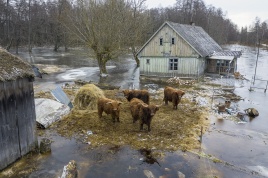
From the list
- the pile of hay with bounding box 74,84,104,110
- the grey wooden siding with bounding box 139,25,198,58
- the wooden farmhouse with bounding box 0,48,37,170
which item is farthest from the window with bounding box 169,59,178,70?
the wooden farmhouse with bounding box 0,48,37,170

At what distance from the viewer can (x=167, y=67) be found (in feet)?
87.3

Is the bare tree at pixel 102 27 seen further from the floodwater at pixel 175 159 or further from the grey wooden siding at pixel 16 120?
the grey wooden siding at pixel 16 120

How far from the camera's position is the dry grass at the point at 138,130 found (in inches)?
402

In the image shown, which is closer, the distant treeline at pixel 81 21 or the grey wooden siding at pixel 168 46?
the grey wooden siding at pixel 168 46

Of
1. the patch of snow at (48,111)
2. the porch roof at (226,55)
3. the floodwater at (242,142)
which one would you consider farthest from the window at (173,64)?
the patch of snow at (48,111)

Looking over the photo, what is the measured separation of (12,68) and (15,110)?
1450 mm

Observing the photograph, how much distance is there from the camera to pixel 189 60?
1003 inches

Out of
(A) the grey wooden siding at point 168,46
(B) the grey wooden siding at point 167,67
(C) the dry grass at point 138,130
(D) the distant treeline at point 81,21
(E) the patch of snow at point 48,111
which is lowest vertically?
(C) the dry grass at point 138,130

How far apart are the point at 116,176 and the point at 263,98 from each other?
15.3m

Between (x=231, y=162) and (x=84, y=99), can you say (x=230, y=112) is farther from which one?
(x=84, y=99)

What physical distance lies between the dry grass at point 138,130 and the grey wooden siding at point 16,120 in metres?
2.25

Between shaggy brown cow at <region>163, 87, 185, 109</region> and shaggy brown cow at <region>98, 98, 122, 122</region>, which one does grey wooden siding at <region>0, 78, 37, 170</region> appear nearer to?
shaggy brown cow at <region>98, 98, 122, 122</region>

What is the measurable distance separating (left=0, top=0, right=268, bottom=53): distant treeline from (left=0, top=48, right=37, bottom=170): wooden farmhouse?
59.4 ft

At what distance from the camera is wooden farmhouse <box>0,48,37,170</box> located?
7910 mm
